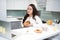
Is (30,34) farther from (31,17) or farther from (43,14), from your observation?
(43,14)

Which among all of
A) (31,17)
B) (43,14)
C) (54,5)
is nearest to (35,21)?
(31,17)

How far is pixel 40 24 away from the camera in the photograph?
2.22 meters

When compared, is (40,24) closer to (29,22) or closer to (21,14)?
(29,22)

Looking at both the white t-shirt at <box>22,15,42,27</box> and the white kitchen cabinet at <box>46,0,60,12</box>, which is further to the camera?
the white kitchen cabinet at <box>46,0,60,12</box>

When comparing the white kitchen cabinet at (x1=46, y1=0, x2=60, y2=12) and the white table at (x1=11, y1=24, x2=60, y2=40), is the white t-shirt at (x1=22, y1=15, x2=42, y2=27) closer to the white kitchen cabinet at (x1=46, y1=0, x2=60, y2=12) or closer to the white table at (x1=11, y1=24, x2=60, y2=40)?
the white table at (x1=11, y1=24, x2=60, y2=40)

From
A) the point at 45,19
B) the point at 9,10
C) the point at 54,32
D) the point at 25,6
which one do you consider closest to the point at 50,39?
the point at 54,32

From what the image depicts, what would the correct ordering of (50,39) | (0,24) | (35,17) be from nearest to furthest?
1. (0,24)
2. (50,39)
3. (35,17)

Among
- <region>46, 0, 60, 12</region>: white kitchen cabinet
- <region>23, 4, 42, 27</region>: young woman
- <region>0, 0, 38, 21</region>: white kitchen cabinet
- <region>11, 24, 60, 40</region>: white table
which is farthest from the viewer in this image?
<region>46, 0, 60, 12</region>: white kitchen cabinet

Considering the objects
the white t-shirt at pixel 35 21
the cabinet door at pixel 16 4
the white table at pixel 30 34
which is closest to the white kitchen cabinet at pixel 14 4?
the cabinet door at pixel 16 4

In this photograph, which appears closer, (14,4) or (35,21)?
(35,21)

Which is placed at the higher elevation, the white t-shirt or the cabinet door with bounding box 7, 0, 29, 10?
the cabinet door with bounding box 7, 0, 29, 10

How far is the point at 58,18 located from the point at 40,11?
1.82 ft

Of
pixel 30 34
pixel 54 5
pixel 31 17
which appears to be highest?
pixel 54 5

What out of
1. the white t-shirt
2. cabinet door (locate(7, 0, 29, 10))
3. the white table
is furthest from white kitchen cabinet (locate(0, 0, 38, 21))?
the white table
